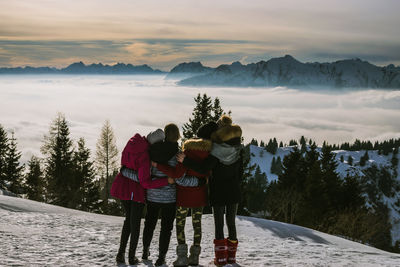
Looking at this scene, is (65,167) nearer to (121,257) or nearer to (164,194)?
(121,257)

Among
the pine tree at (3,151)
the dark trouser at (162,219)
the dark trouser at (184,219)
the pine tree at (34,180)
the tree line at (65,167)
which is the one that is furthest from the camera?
the pine tree at (3,151)

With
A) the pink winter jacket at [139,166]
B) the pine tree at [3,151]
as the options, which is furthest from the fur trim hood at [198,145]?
the pine tree at [3,151]

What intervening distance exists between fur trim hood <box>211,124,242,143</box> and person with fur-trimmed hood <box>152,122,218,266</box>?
0.12 m

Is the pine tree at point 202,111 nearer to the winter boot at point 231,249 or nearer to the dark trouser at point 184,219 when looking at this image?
the winter boot at point 231,249

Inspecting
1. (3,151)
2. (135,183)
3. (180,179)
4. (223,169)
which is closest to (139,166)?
(135,183)

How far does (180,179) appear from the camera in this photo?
605 cm

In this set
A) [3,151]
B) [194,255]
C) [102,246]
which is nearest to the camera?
[194,255]

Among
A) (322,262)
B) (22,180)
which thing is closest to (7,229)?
(322,262)

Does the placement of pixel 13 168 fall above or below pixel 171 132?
below

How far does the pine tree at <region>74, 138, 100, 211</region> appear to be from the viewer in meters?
38.6

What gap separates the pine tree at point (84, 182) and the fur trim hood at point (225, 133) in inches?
1300

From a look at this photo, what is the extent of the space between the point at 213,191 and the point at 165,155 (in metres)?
1.12

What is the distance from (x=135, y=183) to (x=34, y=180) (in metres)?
43.0

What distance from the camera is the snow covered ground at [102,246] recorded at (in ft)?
22.6
